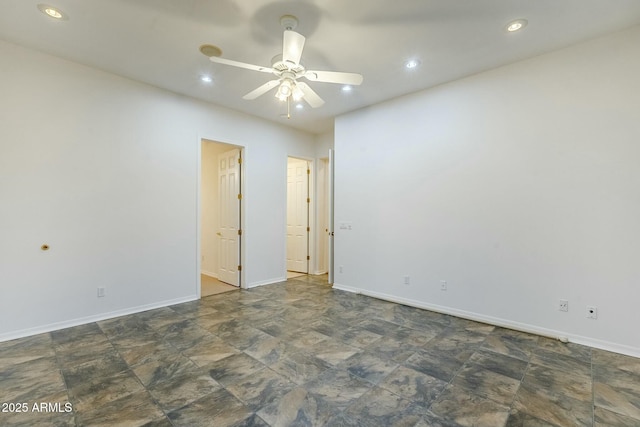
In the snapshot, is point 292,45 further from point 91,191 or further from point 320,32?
point 91,191

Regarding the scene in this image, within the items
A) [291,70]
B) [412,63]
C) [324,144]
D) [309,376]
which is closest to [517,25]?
[412,63]

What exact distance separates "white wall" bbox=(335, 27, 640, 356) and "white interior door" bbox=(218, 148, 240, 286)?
246cm

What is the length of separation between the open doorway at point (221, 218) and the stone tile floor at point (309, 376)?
1747 millimetres

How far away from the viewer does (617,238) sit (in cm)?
281

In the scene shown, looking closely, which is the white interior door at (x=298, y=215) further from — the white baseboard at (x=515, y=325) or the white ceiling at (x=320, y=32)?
the white ceiling at (x=320, y=32)

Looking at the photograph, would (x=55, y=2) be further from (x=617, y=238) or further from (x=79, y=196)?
(x=617, y=238)

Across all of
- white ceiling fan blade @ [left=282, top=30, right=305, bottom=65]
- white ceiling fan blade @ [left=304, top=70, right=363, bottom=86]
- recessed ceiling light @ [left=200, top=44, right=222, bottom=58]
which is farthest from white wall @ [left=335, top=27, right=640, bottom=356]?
recessed ceiling light @ [left=200, top=44, right=222, bottom=58]

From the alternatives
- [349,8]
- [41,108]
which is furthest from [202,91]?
[349,8]

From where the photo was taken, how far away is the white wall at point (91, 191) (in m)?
3.06

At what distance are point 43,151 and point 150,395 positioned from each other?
299 cm

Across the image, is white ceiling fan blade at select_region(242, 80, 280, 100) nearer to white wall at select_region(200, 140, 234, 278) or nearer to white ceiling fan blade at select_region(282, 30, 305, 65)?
white ceiling fan blade at select_region(282, 30, 305, 65)

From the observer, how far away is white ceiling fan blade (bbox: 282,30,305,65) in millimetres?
2273

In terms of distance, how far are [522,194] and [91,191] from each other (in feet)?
17.1

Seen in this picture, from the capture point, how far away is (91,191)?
3.52m
